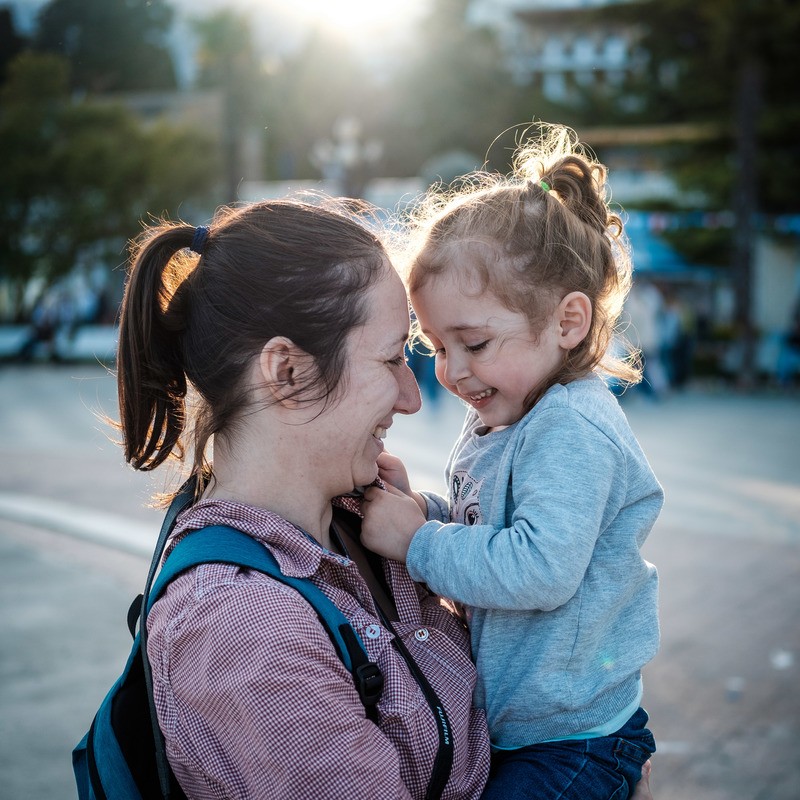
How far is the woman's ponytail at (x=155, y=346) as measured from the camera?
174 cm

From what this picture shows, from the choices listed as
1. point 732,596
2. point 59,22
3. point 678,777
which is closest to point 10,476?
point 59,22

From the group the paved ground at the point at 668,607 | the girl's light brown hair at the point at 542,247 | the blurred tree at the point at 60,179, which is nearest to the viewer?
the girl's light brown hair at the point at 542,247

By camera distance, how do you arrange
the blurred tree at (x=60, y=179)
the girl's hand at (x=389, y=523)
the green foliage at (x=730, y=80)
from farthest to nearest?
the blurred tree at (x=60, y=179), the green foliage at (x=730, y=80), the girl's hand at (x=389, y=523)

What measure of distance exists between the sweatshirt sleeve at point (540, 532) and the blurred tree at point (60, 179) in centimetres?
2478

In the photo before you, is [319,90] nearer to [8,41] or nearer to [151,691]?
[8,41]

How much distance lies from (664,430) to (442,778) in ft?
36.1

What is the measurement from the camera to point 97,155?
2528 cm

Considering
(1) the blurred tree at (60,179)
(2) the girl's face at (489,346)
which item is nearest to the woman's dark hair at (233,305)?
(2) the girl's face at (489,346)

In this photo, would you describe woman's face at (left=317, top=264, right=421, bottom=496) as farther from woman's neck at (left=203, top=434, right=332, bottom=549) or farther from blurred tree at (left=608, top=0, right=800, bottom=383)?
blurred tree at (left=608, top=0, right=800, bottom=383)

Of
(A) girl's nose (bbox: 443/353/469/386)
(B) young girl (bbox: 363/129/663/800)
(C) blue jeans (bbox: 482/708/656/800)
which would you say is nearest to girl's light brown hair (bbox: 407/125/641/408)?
(B) young girl (bbox: 363/129/663/800)

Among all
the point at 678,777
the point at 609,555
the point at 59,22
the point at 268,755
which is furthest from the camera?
the point at 59,22

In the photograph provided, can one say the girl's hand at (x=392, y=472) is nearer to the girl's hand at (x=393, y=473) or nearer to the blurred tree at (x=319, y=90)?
the girl's hand at (x=393, y=473)

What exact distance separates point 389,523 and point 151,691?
58cm

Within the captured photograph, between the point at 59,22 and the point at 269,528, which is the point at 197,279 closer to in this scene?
the point at 269,528
